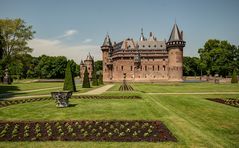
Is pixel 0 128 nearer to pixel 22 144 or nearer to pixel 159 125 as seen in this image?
pixel 22 144

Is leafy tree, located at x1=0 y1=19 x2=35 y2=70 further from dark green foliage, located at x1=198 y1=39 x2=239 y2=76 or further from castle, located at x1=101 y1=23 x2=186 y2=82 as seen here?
dark green foliage, located at x1=198 y1=39 x2=239 y2=76

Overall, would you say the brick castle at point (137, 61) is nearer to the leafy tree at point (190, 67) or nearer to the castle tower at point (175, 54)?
the castle tower at point (175, 54)

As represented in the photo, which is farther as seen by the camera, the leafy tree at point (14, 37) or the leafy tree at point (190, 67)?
the leafy tree at point (190, 67)

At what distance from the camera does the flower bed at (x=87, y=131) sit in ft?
24.6

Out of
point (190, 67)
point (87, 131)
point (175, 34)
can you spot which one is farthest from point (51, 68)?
point (87, 131)

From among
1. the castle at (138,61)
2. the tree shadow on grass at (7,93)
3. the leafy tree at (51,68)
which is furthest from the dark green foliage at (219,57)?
the tree shadow on grass at (7,93)

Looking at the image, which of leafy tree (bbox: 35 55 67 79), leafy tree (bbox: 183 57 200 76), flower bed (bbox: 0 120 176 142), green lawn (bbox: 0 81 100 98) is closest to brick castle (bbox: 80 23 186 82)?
leafy tree (bbox: 35 55 67 79)

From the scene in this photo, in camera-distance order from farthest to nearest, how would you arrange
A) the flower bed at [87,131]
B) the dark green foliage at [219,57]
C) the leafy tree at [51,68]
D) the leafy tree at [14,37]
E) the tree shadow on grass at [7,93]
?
the leafy tree at [51,68]
the dark green foliage at [219,57]
the leafy tree at [14,37]
the tree shadow on grass at [7,93]
the flower bed at [87,131]

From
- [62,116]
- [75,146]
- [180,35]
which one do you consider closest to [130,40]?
[180,35]

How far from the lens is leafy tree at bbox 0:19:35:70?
162 feet

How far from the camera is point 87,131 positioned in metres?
8.42

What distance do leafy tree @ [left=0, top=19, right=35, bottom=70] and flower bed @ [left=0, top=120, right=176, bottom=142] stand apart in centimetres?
4607

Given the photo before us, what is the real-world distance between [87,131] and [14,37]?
51.0 metres

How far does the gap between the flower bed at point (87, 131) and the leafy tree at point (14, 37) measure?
46.1 metres
